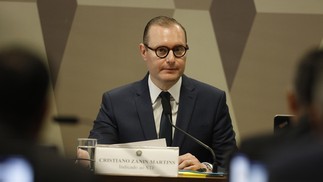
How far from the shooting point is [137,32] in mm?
5551

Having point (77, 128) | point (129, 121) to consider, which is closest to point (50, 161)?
point (129, 121)

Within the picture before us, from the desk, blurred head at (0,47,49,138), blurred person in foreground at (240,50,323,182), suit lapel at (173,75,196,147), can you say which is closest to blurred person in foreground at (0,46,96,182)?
blurred head at (0,47,49,138)

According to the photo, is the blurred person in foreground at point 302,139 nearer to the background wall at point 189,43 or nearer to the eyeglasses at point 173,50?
the eyeglasses at point 173,50

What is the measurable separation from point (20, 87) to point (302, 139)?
2.19ft

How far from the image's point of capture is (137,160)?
3.33 metres

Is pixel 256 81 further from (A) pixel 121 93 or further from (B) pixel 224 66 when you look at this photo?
(A) pixel 121 93

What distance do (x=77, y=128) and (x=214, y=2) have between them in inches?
60.6

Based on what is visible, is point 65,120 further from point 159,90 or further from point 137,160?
point 159,90

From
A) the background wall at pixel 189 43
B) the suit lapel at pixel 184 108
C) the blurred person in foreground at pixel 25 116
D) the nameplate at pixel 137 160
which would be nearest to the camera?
the blurred person in foreground at pixel 25 116

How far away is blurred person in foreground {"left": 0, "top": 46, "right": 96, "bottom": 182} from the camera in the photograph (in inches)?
61.8

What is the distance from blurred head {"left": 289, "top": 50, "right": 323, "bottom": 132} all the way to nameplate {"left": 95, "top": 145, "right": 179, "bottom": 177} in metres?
1.79

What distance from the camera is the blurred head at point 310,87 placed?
146 cm

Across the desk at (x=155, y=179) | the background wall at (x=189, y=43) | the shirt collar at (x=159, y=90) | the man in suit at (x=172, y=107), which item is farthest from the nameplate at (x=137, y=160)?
the background wall at (x=189, y=43)

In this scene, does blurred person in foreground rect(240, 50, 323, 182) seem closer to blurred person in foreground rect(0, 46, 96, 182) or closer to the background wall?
blurred person in foreground rect(0, 46, 96, 182)
